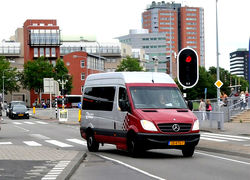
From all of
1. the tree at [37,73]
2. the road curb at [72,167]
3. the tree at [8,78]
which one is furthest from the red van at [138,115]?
the tree at [8,78]

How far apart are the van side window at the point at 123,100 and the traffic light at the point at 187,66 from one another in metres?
4.57

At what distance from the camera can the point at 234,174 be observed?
12125 millimetres

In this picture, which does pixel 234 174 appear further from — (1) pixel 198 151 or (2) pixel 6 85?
(2) pixel 6 85

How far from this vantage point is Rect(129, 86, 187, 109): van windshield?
54.3ft

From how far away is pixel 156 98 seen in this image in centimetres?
1680

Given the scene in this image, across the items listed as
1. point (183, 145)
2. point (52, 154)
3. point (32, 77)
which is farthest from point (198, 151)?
point (32, 77)

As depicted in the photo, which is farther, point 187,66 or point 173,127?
point 187,66

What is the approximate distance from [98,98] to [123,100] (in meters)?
2.05

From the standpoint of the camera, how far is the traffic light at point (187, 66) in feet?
70.3

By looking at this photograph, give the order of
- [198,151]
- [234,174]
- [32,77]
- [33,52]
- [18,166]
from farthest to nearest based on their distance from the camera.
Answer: [33,52] < [32,77] < [198,151] < [18,166] < [234,174]

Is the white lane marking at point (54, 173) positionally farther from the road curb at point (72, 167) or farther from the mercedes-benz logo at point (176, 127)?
the mercedes-benz logo at point (176, 127)

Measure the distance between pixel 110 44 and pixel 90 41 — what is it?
786 centimetres

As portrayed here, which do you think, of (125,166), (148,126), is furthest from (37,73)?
(125,166)

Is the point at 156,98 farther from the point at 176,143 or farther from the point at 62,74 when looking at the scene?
the point at 62,74
